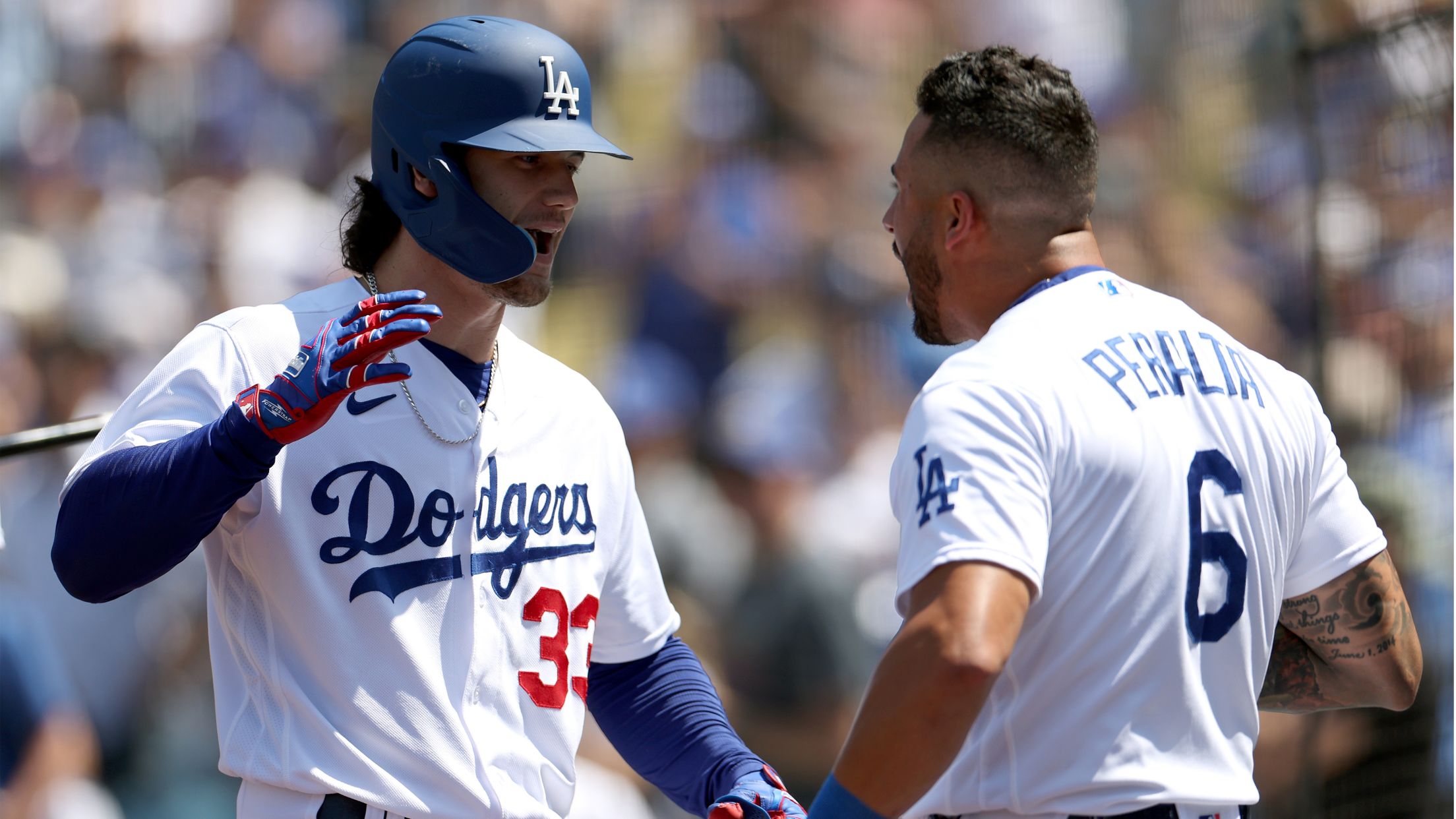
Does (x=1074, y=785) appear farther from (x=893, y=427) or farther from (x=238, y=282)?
(x=238, y=282)

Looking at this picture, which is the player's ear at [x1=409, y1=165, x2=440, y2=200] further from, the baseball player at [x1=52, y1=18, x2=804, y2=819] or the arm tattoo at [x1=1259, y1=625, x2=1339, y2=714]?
the arm tattoo at [x1=1259, y1=625, x2=1339, y2=714]

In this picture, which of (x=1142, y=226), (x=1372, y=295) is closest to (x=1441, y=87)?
(x=1372, y=295)

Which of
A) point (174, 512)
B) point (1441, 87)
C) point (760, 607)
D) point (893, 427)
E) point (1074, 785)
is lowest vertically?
point (760, 607)

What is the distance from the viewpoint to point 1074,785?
2.19 meters

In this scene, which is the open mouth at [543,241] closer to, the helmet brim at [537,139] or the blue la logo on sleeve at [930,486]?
the helmet brim at [537,139]

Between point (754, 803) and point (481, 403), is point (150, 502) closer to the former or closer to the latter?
point (481, 403)

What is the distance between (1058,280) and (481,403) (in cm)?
117

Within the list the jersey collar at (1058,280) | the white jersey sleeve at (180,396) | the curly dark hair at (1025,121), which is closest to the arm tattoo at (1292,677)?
the jersey collar at (1058,280)

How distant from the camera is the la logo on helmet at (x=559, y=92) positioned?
2869mm

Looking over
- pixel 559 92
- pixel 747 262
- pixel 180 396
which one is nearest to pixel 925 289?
pixel 559 92

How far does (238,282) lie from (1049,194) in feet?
12.1

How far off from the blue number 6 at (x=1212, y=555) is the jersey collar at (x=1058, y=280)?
0.40 meters

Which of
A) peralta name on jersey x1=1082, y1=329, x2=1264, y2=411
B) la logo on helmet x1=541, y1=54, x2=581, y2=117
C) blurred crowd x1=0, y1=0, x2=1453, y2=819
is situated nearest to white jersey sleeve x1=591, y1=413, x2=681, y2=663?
la logo on helmet x1=541, y1=54, x2=581, y2=117

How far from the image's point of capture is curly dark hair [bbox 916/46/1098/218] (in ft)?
8.39
